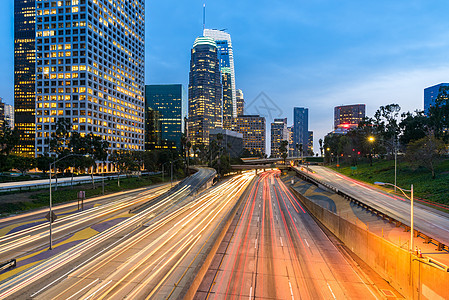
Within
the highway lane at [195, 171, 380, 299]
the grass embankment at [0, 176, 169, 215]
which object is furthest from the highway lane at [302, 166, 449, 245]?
the grass embankment at [0, 176, 169, 215]

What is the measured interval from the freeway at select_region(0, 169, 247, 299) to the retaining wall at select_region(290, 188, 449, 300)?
15.4 m

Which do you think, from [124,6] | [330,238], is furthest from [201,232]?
[124,6]

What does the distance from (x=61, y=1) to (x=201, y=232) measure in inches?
5395

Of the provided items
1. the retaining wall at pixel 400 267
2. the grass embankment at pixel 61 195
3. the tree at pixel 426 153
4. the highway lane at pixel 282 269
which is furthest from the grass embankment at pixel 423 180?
the grass embankment at pixel 61 195

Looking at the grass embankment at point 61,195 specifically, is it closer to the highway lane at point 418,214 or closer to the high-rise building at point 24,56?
the highway lane at point 418,214

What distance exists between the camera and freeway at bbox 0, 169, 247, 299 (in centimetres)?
1600

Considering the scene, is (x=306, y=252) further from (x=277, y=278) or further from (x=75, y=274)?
(x=75, y=274)

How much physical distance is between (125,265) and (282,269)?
13.9 metres

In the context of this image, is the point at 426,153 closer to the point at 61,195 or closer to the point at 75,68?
the point at 61,195

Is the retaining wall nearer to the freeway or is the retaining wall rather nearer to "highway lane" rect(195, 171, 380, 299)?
"highway lane" rect(195, 171, 380, 299)

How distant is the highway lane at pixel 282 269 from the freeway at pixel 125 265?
9.38ft


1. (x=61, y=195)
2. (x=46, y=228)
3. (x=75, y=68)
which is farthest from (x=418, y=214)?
(x=75, y=68)

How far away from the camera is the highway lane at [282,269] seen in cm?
1709

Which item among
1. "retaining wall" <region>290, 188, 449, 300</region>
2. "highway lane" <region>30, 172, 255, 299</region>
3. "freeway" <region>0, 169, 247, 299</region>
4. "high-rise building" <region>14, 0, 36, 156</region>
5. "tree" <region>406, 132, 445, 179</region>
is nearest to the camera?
"retaining wall" <region>290, 188, 449, 300</region>
